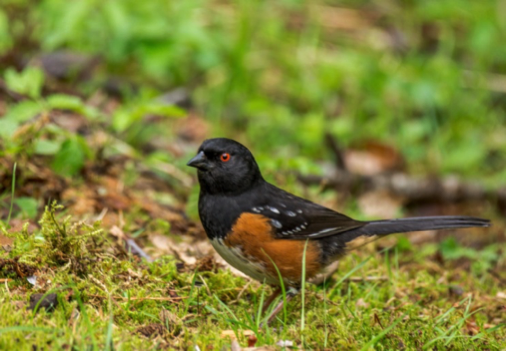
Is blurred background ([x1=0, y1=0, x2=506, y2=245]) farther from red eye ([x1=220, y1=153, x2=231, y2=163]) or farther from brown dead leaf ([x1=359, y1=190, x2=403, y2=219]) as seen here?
red eye ([x1=220, y1=153, x2=231, y2=163])

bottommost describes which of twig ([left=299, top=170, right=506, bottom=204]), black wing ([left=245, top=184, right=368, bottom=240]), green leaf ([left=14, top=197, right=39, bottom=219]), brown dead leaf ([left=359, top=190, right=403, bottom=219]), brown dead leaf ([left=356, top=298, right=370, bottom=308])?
brown dead leaf ([left=359, top=190, right=403, bottom=219])

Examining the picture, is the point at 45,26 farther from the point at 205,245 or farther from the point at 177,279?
the point at 177,279

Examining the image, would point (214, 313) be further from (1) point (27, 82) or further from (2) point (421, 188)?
(2) point (421, 188)

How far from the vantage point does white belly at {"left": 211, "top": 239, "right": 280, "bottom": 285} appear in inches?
140

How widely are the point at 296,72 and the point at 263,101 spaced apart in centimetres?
106

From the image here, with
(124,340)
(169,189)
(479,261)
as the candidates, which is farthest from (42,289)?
(479,261)

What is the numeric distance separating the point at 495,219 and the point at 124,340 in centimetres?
454

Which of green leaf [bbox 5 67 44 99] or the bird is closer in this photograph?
the bird

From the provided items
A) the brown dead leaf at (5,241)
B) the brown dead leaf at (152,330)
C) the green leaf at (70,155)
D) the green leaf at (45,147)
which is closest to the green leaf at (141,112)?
the green leaf at (70,155)

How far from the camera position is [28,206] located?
405 centimetres

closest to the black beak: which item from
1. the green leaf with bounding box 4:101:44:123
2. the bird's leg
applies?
the bird's leg

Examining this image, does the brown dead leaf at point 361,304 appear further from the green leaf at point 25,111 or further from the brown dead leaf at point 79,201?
the green leaf at point 25,111

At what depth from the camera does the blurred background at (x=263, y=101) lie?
17.5ft

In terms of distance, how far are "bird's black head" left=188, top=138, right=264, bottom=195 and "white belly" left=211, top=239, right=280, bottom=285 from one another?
0.39m
